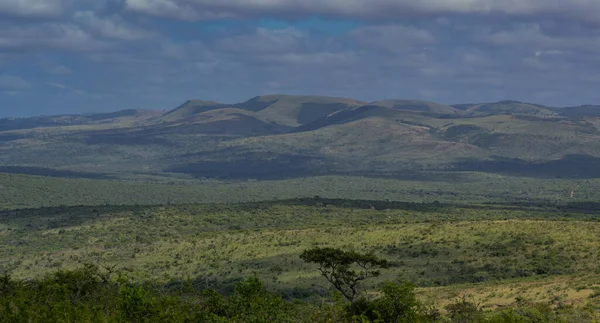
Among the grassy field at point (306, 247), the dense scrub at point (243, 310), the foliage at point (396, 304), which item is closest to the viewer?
the dense scrub at point (243, 310)

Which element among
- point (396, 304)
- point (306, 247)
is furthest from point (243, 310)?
point (306, 247)

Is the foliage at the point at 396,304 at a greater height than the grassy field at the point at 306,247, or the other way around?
the foliage at the point at 396,304

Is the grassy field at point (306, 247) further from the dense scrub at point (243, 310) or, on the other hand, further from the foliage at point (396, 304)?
the foliage at point (396, 304)

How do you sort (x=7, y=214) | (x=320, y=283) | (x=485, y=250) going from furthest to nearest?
(x=7, y=214)
(x=485, y=250)
(x=320, y=283)

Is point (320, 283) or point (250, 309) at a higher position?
point (250, 309)

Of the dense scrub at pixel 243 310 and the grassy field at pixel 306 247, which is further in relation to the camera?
the grassy field at pixel 306 247

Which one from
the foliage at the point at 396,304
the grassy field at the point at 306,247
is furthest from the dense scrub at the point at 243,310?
the grassy field at the point at 306,247

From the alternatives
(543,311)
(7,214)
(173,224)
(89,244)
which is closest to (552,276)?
(543,311)

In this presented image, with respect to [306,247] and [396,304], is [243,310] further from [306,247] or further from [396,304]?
[306,247]

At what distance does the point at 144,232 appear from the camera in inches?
5103

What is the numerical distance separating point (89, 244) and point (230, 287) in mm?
45011

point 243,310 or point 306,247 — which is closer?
→ point 243,310

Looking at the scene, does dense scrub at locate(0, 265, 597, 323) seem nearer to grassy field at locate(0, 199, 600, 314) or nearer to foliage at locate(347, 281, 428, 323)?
foliage at locate(347, 281, 428, 323)

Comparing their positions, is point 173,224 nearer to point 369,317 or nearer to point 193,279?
point 193,279
